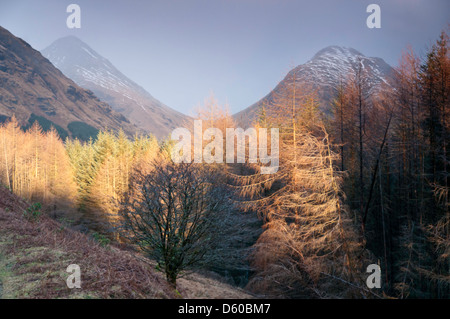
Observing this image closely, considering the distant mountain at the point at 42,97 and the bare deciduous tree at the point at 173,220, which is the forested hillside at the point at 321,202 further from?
the distant mountain at the point at 42,97

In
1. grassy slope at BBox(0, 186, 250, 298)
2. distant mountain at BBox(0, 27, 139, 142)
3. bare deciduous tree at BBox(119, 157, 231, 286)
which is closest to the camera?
grassy slope at BBox(0, 186, 250, 298)

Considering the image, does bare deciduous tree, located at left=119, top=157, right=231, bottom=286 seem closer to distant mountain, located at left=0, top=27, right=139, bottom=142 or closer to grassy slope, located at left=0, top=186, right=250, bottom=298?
grassy slope, located at left=0, top=186, right=250, bottom=298

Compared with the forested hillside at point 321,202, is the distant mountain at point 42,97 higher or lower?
higher

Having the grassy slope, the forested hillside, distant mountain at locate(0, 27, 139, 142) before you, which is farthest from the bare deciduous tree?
distant mountain at locate(0, 27, 139, 142)

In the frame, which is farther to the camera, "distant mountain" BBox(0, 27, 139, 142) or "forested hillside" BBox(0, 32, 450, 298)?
"distant mountain" BBox(0, 27, 139, 142)

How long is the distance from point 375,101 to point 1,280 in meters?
18.5

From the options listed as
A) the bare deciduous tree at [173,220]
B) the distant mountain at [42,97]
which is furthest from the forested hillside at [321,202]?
Result: the distant mountain at [42,97]

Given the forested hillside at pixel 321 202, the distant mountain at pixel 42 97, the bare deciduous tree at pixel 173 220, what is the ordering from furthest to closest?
the distant mountain at pixel 42 97, the forested hillside at pixel 321 202, the bare deciduous tree at pixel 173 220

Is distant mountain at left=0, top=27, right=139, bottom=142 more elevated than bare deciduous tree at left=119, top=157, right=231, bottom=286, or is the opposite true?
distant mountain at left=0, top=27, right=139, bottom=142

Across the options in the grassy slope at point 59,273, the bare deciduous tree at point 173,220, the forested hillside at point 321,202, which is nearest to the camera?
the grassy slope at point 59,273

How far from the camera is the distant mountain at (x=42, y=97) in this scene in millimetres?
124250

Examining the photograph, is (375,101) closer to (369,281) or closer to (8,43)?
(369,281)

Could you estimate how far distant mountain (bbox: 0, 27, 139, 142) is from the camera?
124 m

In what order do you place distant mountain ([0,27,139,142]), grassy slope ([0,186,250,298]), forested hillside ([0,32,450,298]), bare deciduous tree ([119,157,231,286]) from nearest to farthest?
grassy slope ([0,186,250,298])
bare deciduous tree ([119,157,231,286])
forested hillside ([0,32,450,298])
distant mountain ([0,27,139,142])
